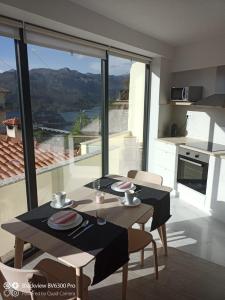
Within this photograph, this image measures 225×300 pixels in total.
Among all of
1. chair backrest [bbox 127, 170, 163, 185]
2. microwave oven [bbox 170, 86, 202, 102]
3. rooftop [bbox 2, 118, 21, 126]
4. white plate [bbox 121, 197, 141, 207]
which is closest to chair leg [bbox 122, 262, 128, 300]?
white plate [bbox 121, 197, 141, 207]

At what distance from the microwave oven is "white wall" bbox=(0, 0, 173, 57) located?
95 centimetres

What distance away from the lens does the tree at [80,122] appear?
10.0ft

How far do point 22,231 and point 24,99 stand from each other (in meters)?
1.26

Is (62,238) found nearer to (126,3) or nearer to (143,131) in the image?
(126,3)

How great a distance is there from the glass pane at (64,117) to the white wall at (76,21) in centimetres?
31

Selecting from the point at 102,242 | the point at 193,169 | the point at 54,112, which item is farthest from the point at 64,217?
the point at 193,169

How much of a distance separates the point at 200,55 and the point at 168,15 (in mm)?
1375

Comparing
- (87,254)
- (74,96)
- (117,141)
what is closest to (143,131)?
(117,141)

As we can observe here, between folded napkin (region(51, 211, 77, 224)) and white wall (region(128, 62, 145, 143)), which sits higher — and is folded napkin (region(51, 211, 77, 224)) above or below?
below

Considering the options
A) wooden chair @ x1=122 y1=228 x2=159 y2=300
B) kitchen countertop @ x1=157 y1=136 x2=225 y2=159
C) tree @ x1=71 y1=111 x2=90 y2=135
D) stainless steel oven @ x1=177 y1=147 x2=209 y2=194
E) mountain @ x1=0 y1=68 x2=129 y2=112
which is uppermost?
mountain @ x1=0 y1=68 x2=129 y2=112

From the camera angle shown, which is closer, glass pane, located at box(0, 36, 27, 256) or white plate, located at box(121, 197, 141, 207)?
white plate, located at box(121, 197, 141, 207)

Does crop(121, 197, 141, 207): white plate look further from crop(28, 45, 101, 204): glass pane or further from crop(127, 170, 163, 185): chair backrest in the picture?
crop(28, 45, 101, 204): glass pane

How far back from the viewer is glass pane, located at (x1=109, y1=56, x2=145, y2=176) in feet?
11.5

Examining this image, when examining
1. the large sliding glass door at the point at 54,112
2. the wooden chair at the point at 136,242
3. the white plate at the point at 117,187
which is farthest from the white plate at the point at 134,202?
the large sliding glass door at the point at 54,112
